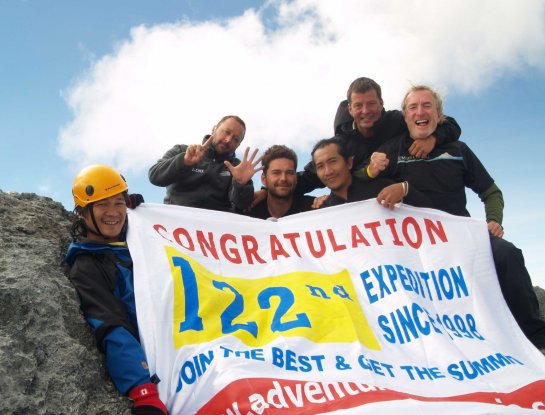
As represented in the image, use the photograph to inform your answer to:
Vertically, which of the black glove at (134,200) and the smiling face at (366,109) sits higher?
the smiling face at (366,109)

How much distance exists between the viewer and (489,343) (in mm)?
4590

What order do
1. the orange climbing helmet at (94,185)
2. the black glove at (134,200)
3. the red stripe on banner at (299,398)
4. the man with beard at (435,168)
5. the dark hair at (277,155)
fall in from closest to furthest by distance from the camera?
the red stripe on banner at (299,398) < the orange climbing helmet at (94,185) < the black glove at (134,200) < the man with beard at (435,168) < the dark hair at (277,155)

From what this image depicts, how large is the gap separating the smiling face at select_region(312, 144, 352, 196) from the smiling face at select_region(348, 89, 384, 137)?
2.19 ft

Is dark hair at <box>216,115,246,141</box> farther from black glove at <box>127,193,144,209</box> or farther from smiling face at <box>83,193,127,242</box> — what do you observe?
smiling face at <box>83,193,127,242</box>

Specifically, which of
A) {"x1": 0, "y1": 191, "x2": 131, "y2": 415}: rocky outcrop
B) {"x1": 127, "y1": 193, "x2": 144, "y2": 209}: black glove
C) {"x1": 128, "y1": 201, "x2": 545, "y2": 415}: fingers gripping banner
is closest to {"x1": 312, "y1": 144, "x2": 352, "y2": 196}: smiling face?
{"x1": 128, "y1": 201, "x2": 545, "y2": 415}: fingers gripping banner

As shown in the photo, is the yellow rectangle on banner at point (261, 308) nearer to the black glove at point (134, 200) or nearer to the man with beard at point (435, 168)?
the black glove at point (134, 200)

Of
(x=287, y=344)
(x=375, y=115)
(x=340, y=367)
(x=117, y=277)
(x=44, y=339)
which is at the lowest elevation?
(x=340, y=367)

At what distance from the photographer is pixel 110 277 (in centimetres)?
390

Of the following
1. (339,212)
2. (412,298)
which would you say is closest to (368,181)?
(339,212)

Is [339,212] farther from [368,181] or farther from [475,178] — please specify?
[475,178]

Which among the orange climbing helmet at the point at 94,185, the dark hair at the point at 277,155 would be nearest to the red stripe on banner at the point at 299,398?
the orange climbing helmet at the point at 94,185

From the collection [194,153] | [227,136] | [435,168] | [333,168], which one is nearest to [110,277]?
[194,153]

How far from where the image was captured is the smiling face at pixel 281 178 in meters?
6.34

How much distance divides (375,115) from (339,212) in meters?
1.84
